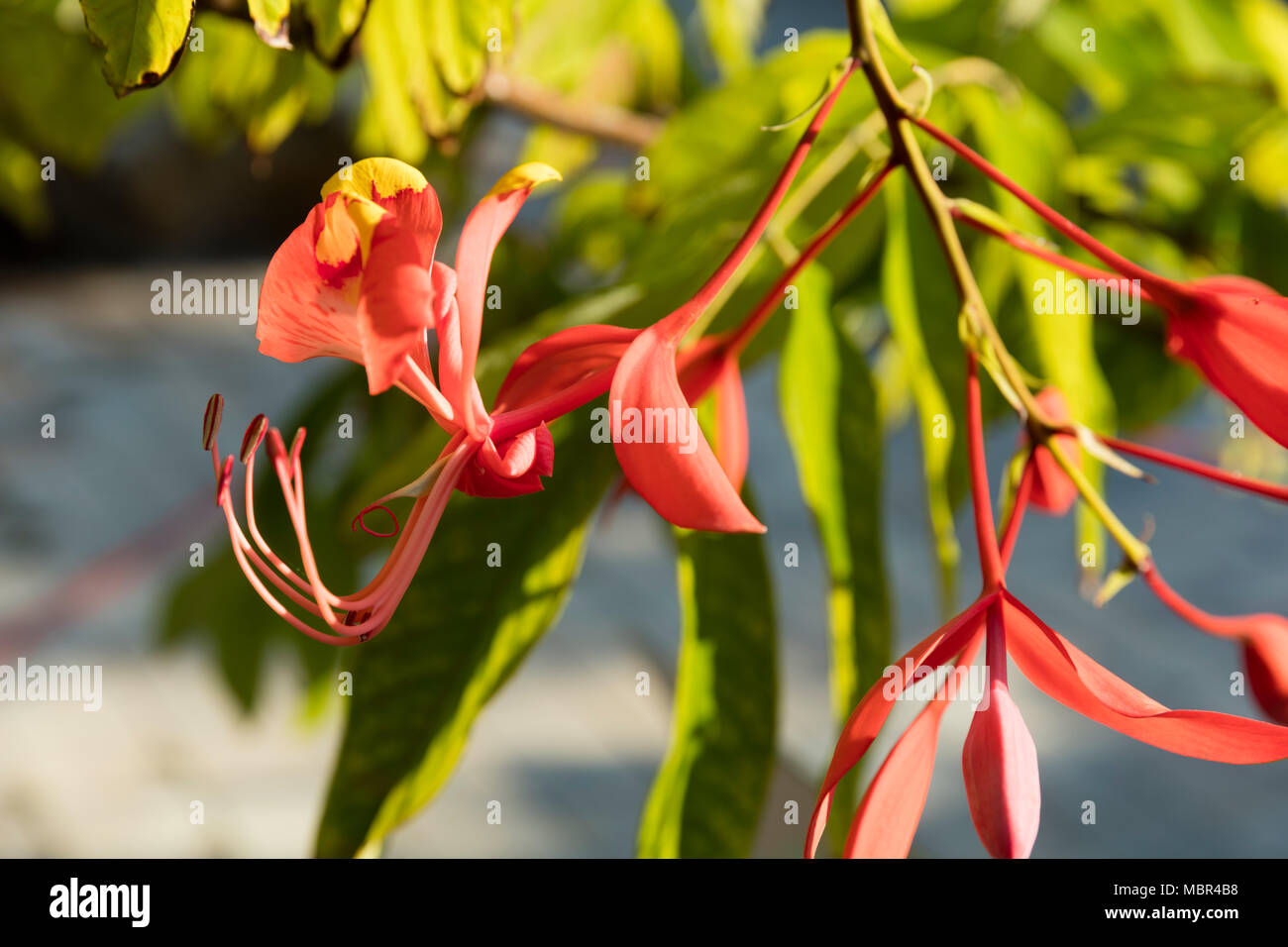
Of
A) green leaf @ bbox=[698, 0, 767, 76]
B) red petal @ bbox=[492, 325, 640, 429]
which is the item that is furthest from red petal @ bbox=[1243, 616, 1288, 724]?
green leaf @ bbox=[698, 0, 767, 76]

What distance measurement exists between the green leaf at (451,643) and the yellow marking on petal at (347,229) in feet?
0.45

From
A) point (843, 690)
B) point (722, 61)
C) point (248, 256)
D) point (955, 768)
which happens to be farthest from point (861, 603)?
point (248, 256)

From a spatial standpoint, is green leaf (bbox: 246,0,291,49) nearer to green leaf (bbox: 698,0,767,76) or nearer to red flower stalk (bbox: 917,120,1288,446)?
red flower stalk (bbox: 917,120,1288,446)

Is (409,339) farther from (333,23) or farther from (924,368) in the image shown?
(924,368)

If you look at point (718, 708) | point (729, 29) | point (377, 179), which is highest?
point (729, 29)

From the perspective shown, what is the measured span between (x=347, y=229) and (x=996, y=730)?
13cm

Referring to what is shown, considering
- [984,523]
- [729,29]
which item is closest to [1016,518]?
[984,523]

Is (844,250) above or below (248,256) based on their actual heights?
below

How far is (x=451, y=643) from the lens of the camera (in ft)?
0.98

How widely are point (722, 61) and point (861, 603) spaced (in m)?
0.38

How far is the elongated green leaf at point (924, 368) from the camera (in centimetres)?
36

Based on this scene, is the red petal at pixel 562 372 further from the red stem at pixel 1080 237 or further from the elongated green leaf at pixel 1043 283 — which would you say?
the elongated green leaf at pixel 1043 283
